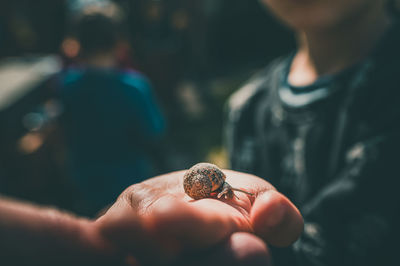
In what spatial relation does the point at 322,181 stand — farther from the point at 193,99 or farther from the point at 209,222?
the point at 193,99

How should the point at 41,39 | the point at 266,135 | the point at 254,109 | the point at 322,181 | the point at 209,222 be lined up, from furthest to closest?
the point at 41,39 → the point at 254,109 → the point at 266,135 → the point at 322,181 → the point at 209,222

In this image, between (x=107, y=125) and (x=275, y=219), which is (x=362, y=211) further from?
(x=107, y=125)

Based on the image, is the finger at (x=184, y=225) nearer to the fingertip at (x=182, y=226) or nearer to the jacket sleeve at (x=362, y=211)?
the fingertip at (x=182, y=226)

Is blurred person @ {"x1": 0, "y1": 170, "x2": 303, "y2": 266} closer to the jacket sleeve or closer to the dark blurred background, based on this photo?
the jacket sleeve

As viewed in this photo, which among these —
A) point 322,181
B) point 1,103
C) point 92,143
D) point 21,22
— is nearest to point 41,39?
point 21,22

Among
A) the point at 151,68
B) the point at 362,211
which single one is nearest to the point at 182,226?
the point at 362,211

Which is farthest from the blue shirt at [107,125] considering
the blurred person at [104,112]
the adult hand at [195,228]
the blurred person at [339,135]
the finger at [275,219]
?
the finger at [275,219]

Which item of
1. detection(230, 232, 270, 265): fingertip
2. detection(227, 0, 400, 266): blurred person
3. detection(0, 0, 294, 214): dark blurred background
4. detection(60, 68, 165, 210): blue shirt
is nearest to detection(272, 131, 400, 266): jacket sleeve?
detection(227, 0, 400, 266): blurred person
